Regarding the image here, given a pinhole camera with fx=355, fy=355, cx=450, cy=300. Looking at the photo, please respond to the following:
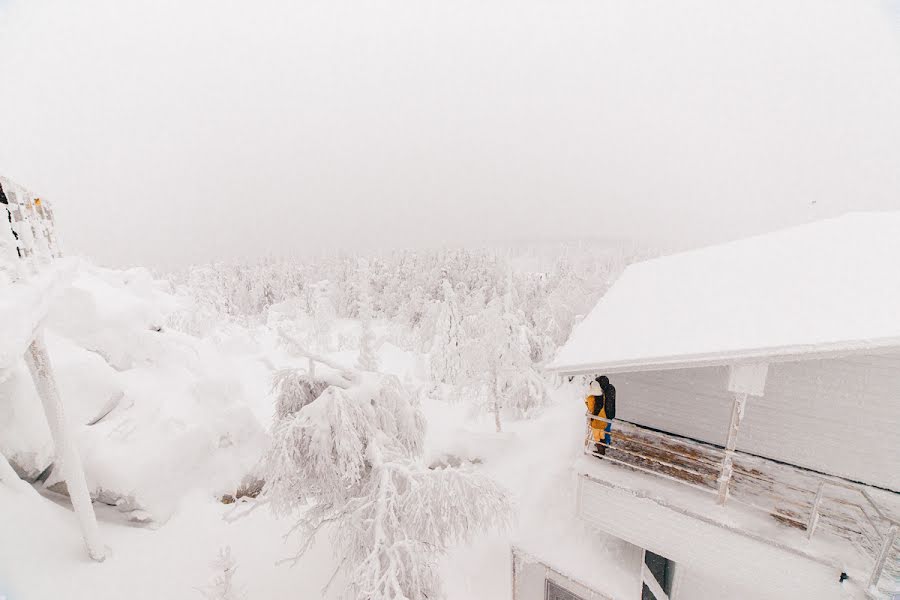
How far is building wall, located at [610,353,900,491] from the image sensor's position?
589 centimetres

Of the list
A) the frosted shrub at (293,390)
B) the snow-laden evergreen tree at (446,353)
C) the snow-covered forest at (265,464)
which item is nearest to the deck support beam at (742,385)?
the snow-covered forest at (265,464)

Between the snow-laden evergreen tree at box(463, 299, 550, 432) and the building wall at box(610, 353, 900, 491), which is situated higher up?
the building wall at box(610, 353, 900, 491)

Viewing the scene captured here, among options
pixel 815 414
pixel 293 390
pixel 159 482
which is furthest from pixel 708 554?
pixel 159 482

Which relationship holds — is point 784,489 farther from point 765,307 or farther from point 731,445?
point 765,307

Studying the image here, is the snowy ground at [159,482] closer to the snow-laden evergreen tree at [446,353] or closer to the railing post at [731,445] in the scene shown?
the railing post at [731,445]

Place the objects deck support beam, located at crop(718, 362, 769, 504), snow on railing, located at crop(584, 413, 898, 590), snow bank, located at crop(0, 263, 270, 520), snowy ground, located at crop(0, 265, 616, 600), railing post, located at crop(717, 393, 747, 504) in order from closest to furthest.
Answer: snow on railing, located at crop(584, 413, 898, 590) → deck support beam, located at crop(718, 362, 769, 504) → railing post, located at crop(717, 393, 747, 504) → snowy ground, located at crop(0, 265, 616, 600) → snow bank, located at crop(0, 263, 270, 520)

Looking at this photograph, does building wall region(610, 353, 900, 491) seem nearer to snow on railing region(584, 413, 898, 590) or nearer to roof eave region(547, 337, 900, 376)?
snow on railing region(584, 413, 898, 590)

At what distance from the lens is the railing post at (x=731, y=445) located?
547 centimetres

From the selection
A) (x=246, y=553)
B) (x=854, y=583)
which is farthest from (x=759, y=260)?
(x=246, y=553)

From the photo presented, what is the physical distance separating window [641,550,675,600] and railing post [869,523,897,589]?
10.4ft

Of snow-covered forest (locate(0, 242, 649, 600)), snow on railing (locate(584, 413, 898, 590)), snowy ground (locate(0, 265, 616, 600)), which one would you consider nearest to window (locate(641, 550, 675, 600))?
snowy ground (locate(0, 265, 616, 600))

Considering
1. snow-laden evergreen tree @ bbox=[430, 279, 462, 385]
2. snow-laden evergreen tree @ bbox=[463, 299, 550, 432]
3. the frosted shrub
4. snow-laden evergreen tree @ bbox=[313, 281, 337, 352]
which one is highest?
the frosted shrub

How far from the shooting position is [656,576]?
764 centimetres

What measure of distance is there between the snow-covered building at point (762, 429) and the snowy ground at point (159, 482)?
1.78m
